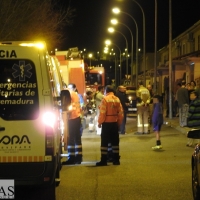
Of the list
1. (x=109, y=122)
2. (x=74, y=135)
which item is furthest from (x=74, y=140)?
(x=109, y=122)

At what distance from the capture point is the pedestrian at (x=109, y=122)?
1260 cm

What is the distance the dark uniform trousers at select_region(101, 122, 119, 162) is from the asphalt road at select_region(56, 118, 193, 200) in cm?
28

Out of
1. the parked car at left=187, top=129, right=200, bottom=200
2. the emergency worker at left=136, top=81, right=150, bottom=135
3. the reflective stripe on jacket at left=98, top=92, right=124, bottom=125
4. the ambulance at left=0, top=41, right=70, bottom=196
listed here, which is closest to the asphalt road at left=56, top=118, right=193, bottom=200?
the parked car at left=187, top=129, right=200, bottom=200

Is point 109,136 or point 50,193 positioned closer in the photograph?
point 50,193

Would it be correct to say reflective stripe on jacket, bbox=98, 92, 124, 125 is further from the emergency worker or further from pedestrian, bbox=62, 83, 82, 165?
the emergency worker

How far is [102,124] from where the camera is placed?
12.7 meters

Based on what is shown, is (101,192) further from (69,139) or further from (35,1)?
(35,1)

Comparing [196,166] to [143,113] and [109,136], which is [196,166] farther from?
[143,113]

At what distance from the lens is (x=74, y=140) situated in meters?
13.0

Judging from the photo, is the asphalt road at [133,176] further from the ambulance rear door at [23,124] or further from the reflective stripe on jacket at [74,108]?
the ambulance rear door at [23,124]

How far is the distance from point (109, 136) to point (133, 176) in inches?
68.1

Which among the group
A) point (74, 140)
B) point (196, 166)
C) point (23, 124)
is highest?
point (23, 124)

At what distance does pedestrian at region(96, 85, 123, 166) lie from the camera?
1260 centimetres

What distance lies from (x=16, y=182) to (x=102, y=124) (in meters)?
5.14
